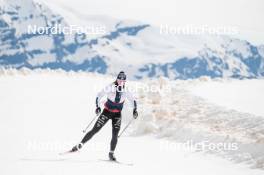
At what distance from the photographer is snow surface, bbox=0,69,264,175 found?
48.5 ft

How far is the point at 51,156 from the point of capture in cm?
1538

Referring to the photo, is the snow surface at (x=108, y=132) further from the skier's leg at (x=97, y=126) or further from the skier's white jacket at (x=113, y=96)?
the skier's white jacket at (x=113, y=96)

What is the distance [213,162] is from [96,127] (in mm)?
4462

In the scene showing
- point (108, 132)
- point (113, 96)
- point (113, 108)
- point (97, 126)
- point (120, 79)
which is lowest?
point (108, 132)

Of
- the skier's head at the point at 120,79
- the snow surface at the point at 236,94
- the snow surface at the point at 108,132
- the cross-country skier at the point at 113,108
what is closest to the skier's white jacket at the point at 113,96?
the cross-country skier at the point at 113,108

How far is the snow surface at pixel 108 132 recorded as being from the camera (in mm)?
14789

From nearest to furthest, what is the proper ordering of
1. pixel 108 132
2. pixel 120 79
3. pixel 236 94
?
1. pixel 120 79
2. pixel 108 132
3. pixel 236 94

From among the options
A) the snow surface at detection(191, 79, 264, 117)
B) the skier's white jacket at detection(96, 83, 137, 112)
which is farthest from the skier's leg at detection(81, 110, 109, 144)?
the snow surface at detection(191, 79, 264, 117)

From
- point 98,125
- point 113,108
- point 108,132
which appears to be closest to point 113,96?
point 113,108

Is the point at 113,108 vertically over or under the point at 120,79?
under

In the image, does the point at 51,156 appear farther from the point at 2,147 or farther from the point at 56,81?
the point at 56,81

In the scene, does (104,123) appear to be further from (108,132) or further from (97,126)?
(108,132)

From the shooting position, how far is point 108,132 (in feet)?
77.4

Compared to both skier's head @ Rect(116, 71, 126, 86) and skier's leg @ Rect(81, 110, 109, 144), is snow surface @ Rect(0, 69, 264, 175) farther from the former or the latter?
skier's head @ Rect(116, 71, 126, 86)
